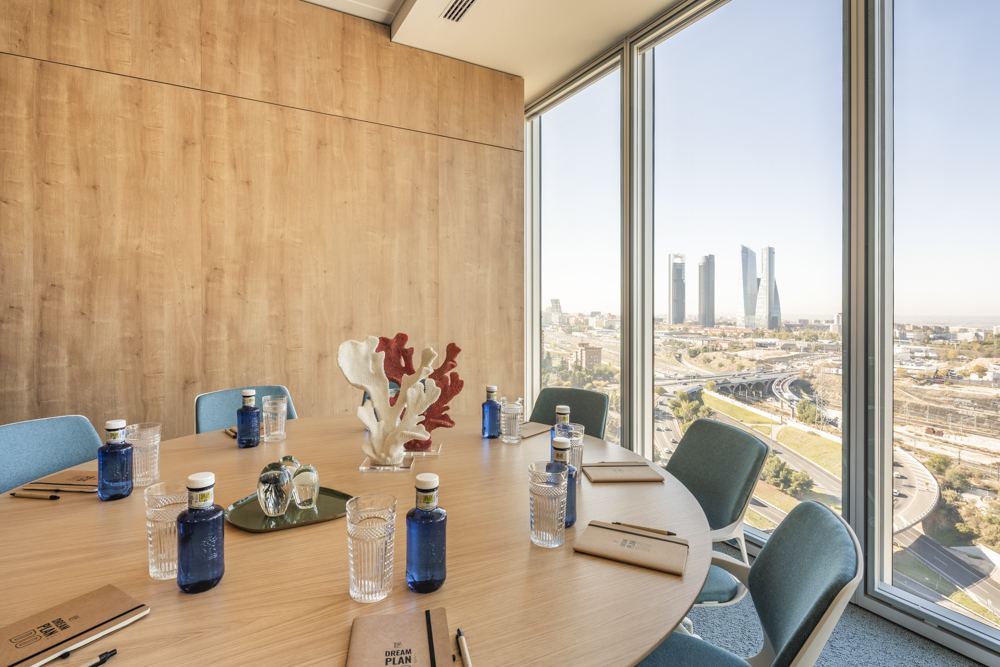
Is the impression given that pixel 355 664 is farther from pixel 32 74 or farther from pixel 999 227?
pixel 32 74

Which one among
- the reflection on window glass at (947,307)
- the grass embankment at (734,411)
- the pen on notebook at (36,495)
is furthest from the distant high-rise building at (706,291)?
the pen on notebook at (36,495)

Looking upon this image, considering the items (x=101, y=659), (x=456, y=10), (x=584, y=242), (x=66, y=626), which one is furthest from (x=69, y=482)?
(x=584, y=242)

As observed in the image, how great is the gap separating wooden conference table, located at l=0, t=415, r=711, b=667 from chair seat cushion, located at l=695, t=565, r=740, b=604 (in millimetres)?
280

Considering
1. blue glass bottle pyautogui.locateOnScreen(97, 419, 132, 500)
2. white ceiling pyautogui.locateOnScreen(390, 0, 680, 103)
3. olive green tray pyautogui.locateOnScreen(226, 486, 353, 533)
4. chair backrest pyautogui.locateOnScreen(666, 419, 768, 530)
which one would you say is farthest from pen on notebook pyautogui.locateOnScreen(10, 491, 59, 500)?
white ceiling pyautogui.locateOnScreen(390, 0, 680, 103)

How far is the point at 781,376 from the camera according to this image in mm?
2762

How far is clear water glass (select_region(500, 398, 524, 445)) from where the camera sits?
2.04 metres

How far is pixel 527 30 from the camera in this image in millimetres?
3652

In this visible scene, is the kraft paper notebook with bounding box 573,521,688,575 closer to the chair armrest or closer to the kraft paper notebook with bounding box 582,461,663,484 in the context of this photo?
the chair armrest

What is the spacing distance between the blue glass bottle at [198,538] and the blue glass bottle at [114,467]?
0.63 metres

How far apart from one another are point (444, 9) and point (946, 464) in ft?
12.7

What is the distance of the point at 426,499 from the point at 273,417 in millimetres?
1366

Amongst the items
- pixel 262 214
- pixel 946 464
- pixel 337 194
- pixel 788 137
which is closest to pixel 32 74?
pixel 262 214

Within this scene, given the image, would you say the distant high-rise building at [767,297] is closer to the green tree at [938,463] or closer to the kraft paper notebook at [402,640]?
the green tree at [938,463]

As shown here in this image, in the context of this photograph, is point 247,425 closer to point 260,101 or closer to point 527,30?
point 260,101
